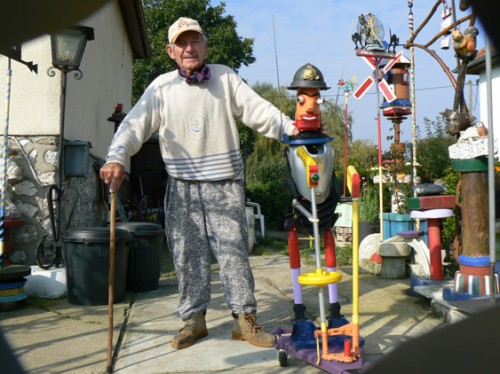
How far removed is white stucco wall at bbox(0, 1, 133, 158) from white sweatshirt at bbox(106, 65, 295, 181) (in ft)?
2.10

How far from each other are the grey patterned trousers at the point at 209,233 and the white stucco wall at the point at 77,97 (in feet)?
3.80

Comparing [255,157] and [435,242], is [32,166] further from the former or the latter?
[255,157]

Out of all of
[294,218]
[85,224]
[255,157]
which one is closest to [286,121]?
[294,218]

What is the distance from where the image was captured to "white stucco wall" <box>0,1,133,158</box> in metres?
4.98

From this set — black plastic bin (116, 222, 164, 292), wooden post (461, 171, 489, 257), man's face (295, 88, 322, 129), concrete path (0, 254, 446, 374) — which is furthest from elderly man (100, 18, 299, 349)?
black plastic bin (116, 222, 164, 292)

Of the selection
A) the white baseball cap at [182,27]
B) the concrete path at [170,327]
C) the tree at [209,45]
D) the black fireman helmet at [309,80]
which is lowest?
the concrete path at [170,327]

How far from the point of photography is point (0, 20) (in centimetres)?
28

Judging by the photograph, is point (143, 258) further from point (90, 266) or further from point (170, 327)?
point (170, 327)

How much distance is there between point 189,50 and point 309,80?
808 mm

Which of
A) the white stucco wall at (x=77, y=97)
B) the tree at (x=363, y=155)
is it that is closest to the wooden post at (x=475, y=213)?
the white stucco wall at (x=77, y=97)

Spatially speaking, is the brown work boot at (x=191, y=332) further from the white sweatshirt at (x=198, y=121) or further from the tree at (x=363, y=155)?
the tree at (x=363, y=155)

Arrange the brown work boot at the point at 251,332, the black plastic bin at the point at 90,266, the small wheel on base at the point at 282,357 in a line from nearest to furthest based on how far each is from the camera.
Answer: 1. the small wheel on base at the point at 282,357
2. the brown work boot at the point at 251,332
3. the black plastic bin at the point at 90,266

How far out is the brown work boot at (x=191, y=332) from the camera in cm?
295

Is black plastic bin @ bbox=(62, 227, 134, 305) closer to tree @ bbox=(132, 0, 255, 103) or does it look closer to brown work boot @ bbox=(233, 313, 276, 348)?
brown work boot @ bbox=(233, 313, 276, 348)
